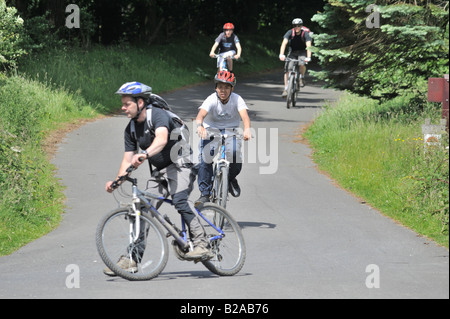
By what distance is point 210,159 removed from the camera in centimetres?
1013

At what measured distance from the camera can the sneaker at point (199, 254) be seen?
796 centimetres

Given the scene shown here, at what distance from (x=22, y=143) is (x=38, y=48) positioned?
970 cm

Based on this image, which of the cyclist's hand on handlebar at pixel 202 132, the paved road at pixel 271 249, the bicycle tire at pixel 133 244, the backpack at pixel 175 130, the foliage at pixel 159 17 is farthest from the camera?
the foliage at pixel 159 17

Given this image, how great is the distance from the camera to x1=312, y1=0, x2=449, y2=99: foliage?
14281 mm

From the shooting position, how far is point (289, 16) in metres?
41.3

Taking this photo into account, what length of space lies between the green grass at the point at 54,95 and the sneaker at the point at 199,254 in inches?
114

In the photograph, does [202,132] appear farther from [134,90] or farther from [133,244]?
[133,244]

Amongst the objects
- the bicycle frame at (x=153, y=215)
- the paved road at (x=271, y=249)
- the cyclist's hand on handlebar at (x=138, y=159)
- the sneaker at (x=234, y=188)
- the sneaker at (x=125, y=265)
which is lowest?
the paved road at (x=271, y=249)

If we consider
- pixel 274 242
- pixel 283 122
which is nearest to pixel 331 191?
pixel 274 242

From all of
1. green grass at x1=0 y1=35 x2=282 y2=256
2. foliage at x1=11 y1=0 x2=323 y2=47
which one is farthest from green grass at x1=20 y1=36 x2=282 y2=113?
foliage at x1=11 y1=0 x2=323 y2=47

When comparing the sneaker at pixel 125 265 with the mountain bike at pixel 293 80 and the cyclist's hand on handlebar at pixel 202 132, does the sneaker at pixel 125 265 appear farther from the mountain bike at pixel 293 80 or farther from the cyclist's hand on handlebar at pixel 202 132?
the mountain bike at pixel 293 80

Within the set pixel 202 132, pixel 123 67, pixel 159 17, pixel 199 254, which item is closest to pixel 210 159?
pixel 202 132
